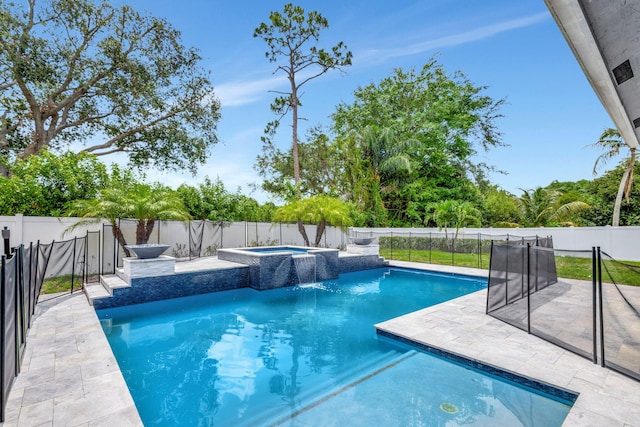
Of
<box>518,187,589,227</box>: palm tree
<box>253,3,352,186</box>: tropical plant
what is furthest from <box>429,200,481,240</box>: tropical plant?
<box>253,3,352,186</box>: tropical plant

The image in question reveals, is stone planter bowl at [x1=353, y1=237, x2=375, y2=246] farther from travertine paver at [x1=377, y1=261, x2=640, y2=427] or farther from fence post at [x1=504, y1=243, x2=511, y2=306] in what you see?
fence post at [x1=504, y1=243, x2=511, y2=306]

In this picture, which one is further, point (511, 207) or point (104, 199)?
point (511, 207)

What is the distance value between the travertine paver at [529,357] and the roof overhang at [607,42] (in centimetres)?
302

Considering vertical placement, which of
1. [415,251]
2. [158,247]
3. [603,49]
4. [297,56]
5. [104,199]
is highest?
[297,56]

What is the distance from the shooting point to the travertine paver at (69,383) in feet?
9.13

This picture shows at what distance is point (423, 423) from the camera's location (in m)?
3.05

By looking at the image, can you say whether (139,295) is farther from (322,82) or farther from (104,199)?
(322,82)

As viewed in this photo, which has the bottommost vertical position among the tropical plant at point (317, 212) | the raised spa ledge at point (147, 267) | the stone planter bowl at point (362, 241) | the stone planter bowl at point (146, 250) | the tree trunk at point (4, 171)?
the raised spa ledge at point (147, 267)

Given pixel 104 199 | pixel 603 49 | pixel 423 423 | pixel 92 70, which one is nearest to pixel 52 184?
pixel 104 199

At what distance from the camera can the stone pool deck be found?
9.20ft

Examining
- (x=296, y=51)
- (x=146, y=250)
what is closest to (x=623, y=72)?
(x=146, y=250)

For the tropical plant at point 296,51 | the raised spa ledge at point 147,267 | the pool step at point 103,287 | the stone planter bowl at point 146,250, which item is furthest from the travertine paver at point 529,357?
the tropical plant at point 296,51

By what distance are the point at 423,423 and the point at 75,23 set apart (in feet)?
69.3

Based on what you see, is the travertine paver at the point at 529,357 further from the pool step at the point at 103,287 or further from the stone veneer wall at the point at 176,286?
the pool step at the point at 103,287
